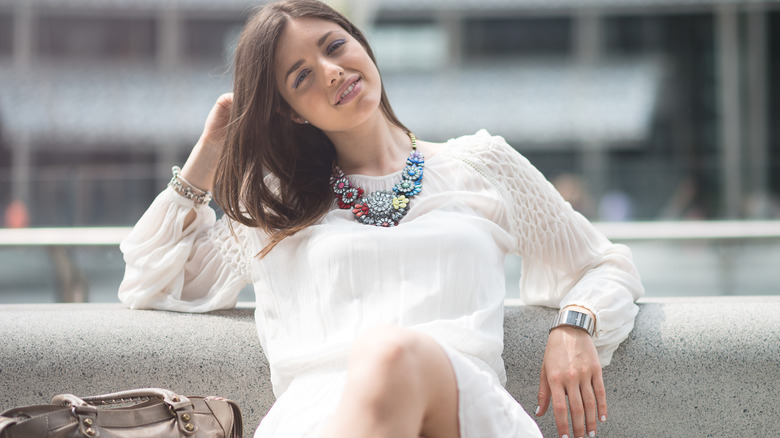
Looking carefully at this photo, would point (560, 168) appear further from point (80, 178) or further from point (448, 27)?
point (80, 178)

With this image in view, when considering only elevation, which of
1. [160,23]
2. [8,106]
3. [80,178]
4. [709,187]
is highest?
[160,23]

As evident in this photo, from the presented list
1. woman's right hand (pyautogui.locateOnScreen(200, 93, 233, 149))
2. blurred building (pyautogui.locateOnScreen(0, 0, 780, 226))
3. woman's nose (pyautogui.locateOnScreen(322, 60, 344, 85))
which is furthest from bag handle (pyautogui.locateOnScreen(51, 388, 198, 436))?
blurred building (pyautogui.locateOnScreen(0, 0, 780, 226))

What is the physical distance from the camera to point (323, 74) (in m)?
2.08

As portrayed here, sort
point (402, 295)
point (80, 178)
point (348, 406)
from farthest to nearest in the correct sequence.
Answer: point (80, 178), point (402, 295), point (348, 406)

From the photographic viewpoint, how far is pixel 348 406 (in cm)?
146

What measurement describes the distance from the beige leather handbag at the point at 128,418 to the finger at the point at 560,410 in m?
0.83

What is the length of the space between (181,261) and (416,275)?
2.64ft

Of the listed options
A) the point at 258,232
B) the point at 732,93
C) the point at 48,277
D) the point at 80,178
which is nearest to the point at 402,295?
the point at 258,232

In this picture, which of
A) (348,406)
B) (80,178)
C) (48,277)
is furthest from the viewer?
(80,178)

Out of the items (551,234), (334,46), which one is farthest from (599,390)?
(334,46)

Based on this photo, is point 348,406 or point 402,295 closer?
point 348,406

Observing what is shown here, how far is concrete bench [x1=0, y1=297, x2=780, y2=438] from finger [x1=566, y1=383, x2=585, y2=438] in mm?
248

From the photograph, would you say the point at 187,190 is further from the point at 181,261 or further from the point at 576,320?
the point at 576,320

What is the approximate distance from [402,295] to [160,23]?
11.6 metres
